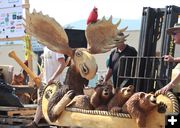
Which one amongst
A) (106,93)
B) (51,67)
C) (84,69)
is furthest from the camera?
(51,67)

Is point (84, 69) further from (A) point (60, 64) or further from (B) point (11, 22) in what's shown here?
(B) point (11, 22)

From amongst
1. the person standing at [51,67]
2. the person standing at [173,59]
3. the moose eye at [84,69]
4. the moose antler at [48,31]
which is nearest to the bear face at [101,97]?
the moose eye at [84,69]

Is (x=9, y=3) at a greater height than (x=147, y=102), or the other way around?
(x=9, y=3)

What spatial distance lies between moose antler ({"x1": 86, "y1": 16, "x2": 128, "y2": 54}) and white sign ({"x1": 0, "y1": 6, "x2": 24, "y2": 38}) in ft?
22.4

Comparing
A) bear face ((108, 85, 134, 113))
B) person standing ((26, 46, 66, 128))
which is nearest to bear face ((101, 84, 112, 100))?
bear face ((108, 85, 134, 113))

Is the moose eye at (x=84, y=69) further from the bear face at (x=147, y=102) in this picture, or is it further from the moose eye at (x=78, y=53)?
the bear face at (x=147, y=102)

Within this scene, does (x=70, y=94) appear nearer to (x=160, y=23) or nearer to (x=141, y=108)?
(x=141, y=108)

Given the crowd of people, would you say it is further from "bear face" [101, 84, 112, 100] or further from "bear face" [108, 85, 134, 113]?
"bear face" [108, 85, 134, 113]

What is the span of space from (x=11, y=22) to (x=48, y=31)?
7366mm

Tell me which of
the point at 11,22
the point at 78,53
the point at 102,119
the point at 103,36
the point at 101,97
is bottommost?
the point at 102,119

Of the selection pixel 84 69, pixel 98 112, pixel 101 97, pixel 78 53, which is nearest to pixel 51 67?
pixel 78 53

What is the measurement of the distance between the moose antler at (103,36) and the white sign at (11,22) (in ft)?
22.4

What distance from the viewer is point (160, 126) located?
13.3 ft

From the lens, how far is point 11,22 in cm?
1252
